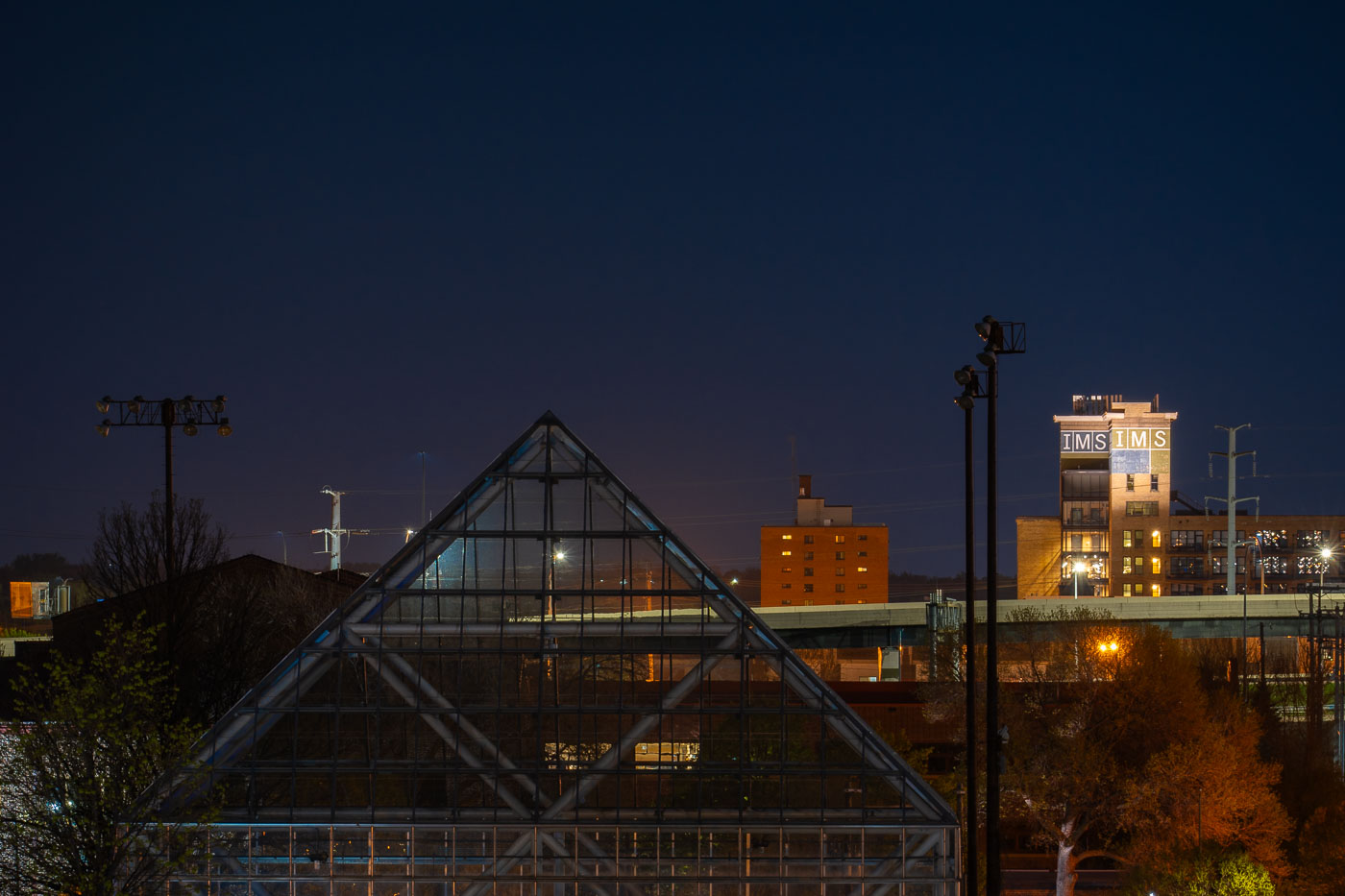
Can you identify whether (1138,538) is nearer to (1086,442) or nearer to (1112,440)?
(1112,440)

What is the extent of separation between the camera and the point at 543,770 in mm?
22297

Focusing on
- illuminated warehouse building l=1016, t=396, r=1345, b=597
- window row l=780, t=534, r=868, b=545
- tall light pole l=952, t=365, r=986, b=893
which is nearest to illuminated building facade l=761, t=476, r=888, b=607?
window row l=780, t=534, r=868, b=545

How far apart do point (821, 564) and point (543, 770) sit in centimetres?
16943

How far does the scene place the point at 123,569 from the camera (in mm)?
36688

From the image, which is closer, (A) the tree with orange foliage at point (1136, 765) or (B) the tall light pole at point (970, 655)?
(B) the tall light pole at point (970, 655)

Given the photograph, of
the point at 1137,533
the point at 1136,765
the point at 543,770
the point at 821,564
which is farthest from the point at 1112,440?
the point at 543,770

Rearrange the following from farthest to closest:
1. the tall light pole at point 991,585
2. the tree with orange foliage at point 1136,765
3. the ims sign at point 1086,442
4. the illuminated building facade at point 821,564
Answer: the illuminated building facade at point 821,564 < the ims sign at point 1086,442 < the tree with orange foliage at point 1136,765 < the tall light pole at point 991,585

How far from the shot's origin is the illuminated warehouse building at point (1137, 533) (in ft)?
440

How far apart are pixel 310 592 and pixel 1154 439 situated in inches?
4111

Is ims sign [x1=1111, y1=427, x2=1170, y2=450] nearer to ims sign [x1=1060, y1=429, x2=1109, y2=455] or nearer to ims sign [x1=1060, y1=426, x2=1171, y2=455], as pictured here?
ims sign [x1=1060, y1=426, x2=1171, y2=455]

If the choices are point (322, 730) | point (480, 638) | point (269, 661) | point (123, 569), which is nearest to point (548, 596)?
point (480, 638)

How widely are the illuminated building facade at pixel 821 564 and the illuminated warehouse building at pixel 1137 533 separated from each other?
4775 centimetres

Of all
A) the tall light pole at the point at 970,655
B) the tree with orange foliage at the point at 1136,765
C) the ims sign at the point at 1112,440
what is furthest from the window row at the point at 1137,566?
the tall light pole at the point at 970,655

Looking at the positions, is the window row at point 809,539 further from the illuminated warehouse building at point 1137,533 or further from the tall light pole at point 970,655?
the tall light pole at point 970,655
